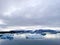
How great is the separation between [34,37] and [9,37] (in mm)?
11670

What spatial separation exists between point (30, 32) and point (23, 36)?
13.2 meters

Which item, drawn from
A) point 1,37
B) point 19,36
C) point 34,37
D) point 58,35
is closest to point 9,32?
point 1,37

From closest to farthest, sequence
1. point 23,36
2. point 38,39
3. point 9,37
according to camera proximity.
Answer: point 9,37 < point 38,39 < point 23,36

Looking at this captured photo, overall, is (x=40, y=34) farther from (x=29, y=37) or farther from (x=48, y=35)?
(x=48, y=35)

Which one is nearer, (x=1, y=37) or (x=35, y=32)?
(x=1, y=37)

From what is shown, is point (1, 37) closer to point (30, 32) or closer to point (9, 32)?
point (9, 32)

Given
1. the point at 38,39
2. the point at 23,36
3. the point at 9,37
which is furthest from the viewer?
the point at 23,36

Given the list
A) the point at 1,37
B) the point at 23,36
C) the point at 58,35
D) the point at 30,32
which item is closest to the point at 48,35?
the point at 58,35

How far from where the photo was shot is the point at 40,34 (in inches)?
3701

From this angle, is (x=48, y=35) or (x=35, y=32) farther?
(x=48, y=35)

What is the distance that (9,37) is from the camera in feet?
280

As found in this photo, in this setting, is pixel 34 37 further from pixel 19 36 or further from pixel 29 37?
pixel 19 36

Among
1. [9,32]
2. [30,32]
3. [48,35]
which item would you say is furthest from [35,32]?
[48,35]

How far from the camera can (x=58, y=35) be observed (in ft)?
371
